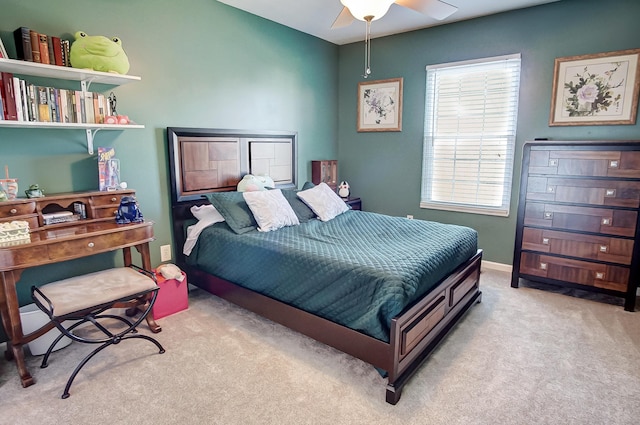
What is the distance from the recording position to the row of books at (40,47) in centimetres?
220

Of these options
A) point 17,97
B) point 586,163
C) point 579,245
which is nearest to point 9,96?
point 17,97

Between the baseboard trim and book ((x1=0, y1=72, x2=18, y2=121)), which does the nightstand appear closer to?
the baseboard trim

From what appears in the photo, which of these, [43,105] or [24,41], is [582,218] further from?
[24,41]

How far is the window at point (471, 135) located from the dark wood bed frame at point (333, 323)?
122 centimetres

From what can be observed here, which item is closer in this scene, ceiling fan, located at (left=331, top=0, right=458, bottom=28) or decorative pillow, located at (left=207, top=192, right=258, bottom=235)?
ceiling fan, located at (left=331, top=0, right=458, bottom=28)

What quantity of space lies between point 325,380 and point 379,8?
2.22 meters

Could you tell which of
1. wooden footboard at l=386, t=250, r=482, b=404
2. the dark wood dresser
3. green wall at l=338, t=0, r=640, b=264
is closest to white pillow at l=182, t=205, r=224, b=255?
wooden footboard at l=386, t=250, r=482, b=404

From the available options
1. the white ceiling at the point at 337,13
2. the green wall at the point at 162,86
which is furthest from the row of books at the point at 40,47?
the white ceiling at the point at 337,13

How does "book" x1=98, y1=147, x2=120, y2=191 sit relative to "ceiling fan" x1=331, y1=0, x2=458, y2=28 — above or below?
below

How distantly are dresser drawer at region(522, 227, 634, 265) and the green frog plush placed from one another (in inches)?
141

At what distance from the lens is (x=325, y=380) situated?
211 cm

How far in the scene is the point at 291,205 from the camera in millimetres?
3346

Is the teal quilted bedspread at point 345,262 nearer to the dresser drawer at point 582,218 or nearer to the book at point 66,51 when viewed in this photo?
the dresser drawer at point 582,218

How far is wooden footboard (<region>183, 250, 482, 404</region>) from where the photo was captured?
76.5 inches
